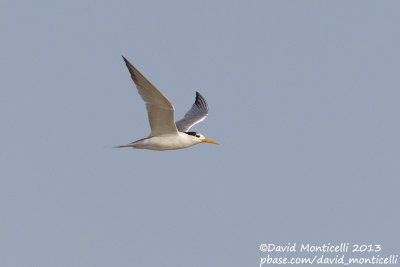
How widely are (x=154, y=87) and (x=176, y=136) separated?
2.93 metres

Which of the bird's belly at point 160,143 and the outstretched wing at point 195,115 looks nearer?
the bird's belly at point 160,143

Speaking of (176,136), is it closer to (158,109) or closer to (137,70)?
(158,109)

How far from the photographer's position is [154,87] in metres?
18.4

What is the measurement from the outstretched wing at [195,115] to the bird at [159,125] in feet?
1.19

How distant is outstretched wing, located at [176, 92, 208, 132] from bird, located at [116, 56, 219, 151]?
0.36 meters

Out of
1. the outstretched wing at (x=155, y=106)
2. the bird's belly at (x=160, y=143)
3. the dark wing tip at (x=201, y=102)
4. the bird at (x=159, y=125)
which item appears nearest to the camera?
the outstretched wing at (x=155, y=106)

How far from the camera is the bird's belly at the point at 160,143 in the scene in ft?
67.9

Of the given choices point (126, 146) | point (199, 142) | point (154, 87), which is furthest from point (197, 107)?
point (154, 87)

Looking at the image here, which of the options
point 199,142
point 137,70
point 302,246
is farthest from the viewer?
point 199,142

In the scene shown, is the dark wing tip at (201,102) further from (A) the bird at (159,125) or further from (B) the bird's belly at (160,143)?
(B) the bird's belly at (160,143)

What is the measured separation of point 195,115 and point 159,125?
5.66 metres

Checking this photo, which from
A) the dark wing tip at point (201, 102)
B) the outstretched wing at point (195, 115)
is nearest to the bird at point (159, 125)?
the outstretched wing at point (195, 115)

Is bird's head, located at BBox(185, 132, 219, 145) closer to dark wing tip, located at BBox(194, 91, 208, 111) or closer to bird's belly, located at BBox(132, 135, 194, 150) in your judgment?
bird's belly, located at BBox(132, 135, 194, 150)

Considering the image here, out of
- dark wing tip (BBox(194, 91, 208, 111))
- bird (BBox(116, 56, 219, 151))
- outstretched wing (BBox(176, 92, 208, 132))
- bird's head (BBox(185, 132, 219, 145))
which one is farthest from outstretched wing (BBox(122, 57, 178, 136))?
dark wing tip (BBox(194, 91, 208, 111))
